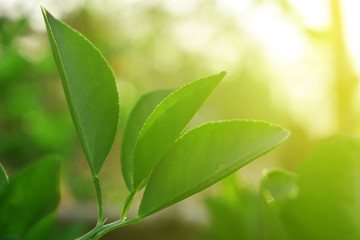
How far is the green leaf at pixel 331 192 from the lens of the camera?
43 cm

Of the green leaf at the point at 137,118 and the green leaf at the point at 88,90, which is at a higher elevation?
the green leaf at the point at 88,90

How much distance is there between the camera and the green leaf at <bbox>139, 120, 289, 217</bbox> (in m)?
0.29

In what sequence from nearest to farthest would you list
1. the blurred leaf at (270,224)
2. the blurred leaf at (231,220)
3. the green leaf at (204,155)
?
the green leaf at (204,155) < the blurred leaf at (270,224) < the blurred leaf at (231,220)

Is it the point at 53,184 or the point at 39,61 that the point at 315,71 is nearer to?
the point at 39,61

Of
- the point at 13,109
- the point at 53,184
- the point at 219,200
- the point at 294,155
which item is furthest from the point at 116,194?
the point at 53,184

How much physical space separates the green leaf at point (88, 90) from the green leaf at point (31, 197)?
7cm

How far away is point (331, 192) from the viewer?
43 cm

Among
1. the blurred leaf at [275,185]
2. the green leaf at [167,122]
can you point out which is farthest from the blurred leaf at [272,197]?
the green leaf at [167,122]

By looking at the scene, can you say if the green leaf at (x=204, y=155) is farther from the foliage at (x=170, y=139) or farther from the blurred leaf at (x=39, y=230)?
the blurred leaf at (x=39, y=230)

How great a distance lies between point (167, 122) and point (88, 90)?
53 mm

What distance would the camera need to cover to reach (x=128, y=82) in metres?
2.16

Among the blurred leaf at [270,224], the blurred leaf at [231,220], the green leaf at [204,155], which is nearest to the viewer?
the green leaf at [204,155]

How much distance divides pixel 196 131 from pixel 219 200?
0.30m

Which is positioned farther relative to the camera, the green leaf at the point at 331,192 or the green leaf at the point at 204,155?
the green leaf at the point at 331,192
